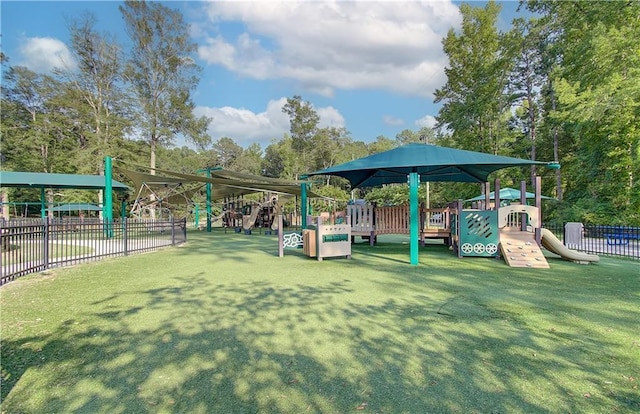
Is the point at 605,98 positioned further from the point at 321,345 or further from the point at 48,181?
the point at 48,181

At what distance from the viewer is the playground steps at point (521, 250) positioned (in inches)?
326

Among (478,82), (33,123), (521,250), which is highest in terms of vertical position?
(478,82)

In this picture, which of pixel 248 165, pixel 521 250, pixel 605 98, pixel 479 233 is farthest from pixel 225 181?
pixel 248 165

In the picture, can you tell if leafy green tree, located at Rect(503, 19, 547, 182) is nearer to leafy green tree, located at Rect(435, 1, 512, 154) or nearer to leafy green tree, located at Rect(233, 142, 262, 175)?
leafy green tree, located at Rect(435, 1, 512, 154)

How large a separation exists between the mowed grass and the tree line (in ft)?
48.0

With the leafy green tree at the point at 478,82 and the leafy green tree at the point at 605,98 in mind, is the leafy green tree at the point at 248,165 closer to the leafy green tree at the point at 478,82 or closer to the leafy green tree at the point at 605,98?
the leafy green tree at the point at 478,82

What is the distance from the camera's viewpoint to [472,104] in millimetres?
25609

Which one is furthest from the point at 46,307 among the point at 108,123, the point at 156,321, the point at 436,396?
the point at 108,123

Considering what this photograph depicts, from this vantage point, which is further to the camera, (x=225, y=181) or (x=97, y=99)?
(x=97, y=99)

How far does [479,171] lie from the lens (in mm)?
11898

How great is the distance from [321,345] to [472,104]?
26564mm

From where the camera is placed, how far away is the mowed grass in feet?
8.36

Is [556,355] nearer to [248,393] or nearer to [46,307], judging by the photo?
[248,393]

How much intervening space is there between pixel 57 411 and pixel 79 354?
104 centimetres
